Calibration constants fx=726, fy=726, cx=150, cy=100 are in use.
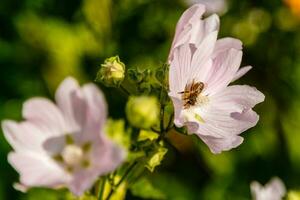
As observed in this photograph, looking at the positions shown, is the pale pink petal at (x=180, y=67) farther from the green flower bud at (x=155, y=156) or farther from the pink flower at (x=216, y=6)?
the pink flower at (x=216, y=6)

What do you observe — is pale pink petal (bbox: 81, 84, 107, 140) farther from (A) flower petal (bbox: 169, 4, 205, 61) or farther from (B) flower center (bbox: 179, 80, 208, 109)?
(B) flower center (bbox: 179, 80, 208, 109)

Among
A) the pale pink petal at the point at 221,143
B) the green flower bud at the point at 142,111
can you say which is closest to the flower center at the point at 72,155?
the green flower bud at the point at 142,111

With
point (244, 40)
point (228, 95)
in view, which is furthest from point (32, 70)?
point (228, 95)

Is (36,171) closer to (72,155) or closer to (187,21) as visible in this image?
(72,155)

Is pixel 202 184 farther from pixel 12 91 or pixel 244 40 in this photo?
pixel 12 91

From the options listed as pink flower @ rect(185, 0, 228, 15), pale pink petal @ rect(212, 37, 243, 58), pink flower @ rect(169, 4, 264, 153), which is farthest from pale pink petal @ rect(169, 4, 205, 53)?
pink flower @ rect(185, 0, 228, 15)
